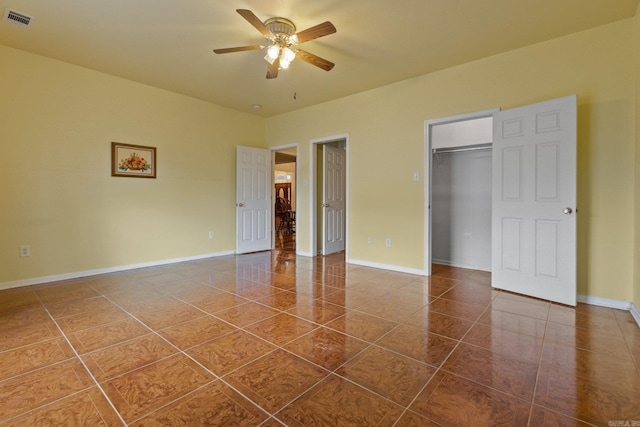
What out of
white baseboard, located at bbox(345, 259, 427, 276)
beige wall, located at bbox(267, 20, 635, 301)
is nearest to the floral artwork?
beige wall, located at bbox(267, 20, 635, 301)

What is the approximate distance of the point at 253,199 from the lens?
5770 millimetres

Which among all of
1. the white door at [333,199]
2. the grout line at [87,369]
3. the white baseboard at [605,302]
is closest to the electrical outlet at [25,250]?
the grout line at [87,369]

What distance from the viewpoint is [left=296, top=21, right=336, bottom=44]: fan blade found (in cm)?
242

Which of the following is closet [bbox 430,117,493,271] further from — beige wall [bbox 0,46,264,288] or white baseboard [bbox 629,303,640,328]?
beige wall [bbox 0,46,264,288]

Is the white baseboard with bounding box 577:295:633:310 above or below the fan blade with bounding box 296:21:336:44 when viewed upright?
below

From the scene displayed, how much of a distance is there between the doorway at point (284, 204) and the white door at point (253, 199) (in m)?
0.32

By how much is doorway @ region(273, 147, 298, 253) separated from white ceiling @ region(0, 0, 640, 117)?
2.46 meters

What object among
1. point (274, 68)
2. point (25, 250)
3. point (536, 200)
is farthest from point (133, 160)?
point (536, 200)

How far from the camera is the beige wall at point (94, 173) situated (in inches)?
133

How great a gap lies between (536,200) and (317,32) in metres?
2.66

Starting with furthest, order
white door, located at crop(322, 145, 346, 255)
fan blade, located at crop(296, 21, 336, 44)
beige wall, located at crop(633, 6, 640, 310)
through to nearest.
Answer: white door, located at crop(322, 145, 346, 255)
beige wall, located at crop(633, 6, 640, 310)
fan blade, located at crop(296, 21, 336, 44)

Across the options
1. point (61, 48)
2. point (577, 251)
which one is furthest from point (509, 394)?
point (61, 48)

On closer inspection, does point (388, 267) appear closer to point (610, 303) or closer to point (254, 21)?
point (610, 303)

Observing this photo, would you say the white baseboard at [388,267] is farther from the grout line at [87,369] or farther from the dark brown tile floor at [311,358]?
the grout line at [87,369]
